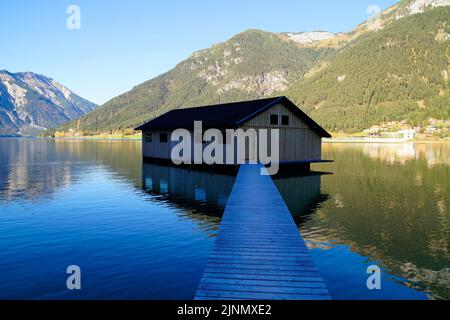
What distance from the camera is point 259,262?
9141 mm

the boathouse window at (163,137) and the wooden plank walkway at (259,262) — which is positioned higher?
the boathouse window at (163,137)

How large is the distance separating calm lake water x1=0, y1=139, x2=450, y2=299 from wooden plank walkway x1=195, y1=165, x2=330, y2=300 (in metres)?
1.21

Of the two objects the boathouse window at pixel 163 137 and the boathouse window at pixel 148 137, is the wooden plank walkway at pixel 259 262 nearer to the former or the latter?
the boathouse window at pixel 163 137

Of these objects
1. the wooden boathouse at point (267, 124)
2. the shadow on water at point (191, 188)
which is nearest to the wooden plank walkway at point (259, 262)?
the shadow on water at point (191, 188)

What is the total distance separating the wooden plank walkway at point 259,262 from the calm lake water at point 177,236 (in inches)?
47.5

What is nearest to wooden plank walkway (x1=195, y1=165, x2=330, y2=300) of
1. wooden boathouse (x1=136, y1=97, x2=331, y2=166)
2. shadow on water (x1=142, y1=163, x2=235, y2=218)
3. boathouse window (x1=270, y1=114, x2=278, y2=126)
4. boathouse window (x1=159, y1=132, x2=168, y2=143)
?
shadow on water (x1=142, y1=163, x2=235, y2=218)

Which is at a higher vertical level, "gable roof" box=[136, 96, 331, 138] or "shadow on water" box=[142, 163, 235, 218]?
"gable roof" box=[136, 96, 331, 138]

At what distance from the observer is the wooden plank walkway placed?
746 cm

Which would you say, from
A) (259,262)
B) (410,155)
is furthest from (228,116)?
(410,155)

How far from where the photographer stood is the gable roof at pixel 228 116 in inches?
1254

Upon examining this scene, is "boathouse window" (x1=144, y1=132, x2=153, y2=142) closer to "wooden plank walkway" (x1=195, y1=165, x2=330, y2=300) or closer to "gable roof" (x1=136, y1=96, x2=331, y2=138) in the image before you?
"gable roof" (x1=136, y1=96, x2=331, y2=138)

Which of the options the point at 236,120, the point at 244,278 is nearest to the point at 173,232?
the point at 244,278

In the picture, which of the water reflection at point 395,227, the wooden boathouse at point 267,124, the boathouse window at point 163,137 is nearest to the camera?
the water reflection at point 395,227
